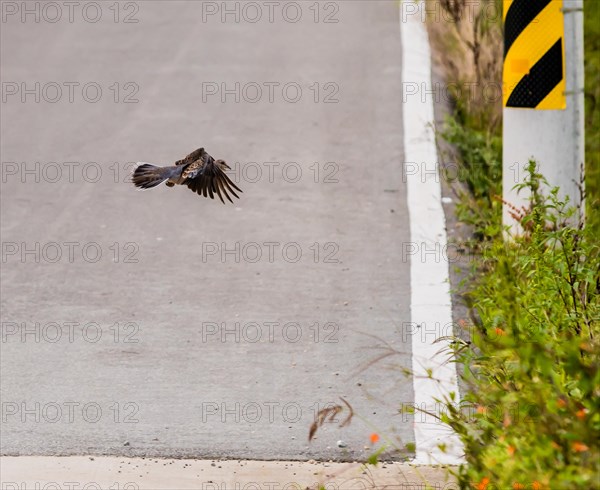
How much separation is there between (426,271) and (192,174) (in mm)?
2006

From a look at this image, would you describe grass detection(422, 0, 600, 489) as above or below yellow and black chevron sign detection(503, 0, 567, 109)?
below

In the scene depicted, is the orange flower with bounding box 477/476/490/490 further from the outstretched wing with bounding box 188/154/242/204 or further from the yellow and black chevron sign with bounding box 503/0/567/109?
the yellow and black chevron sign with bounding box 503/0/567/109

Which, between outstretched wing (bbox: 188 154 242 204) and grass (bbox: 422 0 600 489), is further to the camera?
outstretched wing (bbox: 188 154 242 204)

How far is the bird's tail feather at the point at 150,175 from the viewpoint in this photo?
5.21 m

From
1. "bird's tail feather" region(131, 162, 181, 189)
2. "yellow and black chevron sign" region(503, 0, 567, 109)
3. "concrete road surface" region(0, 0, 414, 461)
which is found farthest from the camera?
Answer: "yellow and black chevron sign" region(503, 0, 567, 109)

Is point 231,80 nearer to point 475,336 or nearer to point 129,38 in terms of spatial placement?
point 129,38

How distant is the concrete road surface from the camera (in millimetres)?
5539

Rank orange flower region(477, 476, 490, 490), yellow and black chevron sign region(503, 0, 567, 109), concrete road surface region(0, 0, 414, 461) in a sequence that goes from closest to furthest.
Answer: orange flower region(477, 476, 490, 490) < concrete road surface region(0, 0, 414, 461) < yellow and black chevron sign region(503, 0, 567, 109)

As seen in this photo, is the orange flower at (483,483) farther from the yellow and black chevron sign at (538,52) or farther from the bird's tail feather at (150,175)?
the yellow and black chevron sign at (538,52)

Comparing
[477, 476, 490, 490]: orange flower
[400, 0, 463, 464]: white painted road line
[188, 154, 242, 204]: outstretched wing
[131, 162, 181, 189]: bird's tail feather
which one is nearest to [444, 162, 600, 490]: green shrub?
[477, 476, 490, 490]: orange flower

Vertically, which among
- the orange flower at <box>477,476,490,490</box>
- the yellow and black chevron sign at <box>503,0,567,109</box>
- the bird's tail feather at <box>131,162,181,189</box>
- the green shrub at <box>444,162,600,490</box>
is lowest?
the orange flower at <box>477,476,490,490</box>

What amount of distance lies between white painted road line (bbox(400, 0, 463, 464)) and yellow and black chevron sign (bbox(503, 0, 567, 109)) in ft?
3.63

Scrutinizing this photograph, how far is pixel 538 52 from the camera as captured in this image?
648 centimetres

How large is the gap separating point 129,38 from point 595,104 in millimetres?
4355
